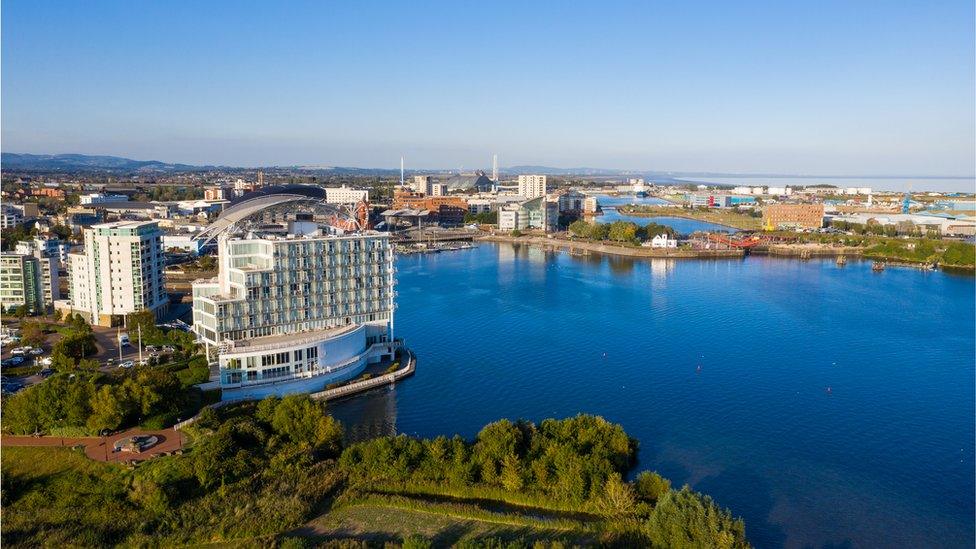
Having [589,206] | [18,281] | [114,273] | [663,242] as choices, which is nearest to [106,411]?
[114,273]

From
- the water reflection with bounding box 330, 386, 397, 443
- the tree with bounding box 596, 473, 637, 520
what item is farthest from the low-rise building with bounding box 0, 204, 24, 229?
the tree with bounding box 596, 473, 637, 520

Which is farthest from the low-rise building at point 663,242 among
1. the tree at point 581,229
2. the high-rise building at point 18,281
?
the high-rise building at point 18,281

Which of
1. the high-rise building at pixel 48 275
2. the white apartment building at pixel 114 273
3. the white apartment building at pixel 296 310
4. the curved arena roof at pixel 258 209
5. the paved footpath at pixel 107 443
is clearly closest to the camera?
the paved footpath at pixel 107 443

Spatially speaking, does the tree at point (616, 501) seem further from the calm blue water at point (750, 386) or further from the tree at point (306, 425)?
the tree at point (306, 425)

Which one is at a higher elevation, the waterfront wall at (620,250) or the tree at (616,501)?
the waterfront wall at (620,250)

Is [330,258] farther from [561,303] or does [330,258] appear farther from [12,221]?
[12,221]

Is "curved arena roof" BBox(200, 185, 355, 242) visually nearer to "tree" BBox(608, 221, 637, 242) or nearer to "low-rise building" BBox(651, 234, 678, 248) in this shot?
"low-rise building" BBox(651, 234, 678, 248)
